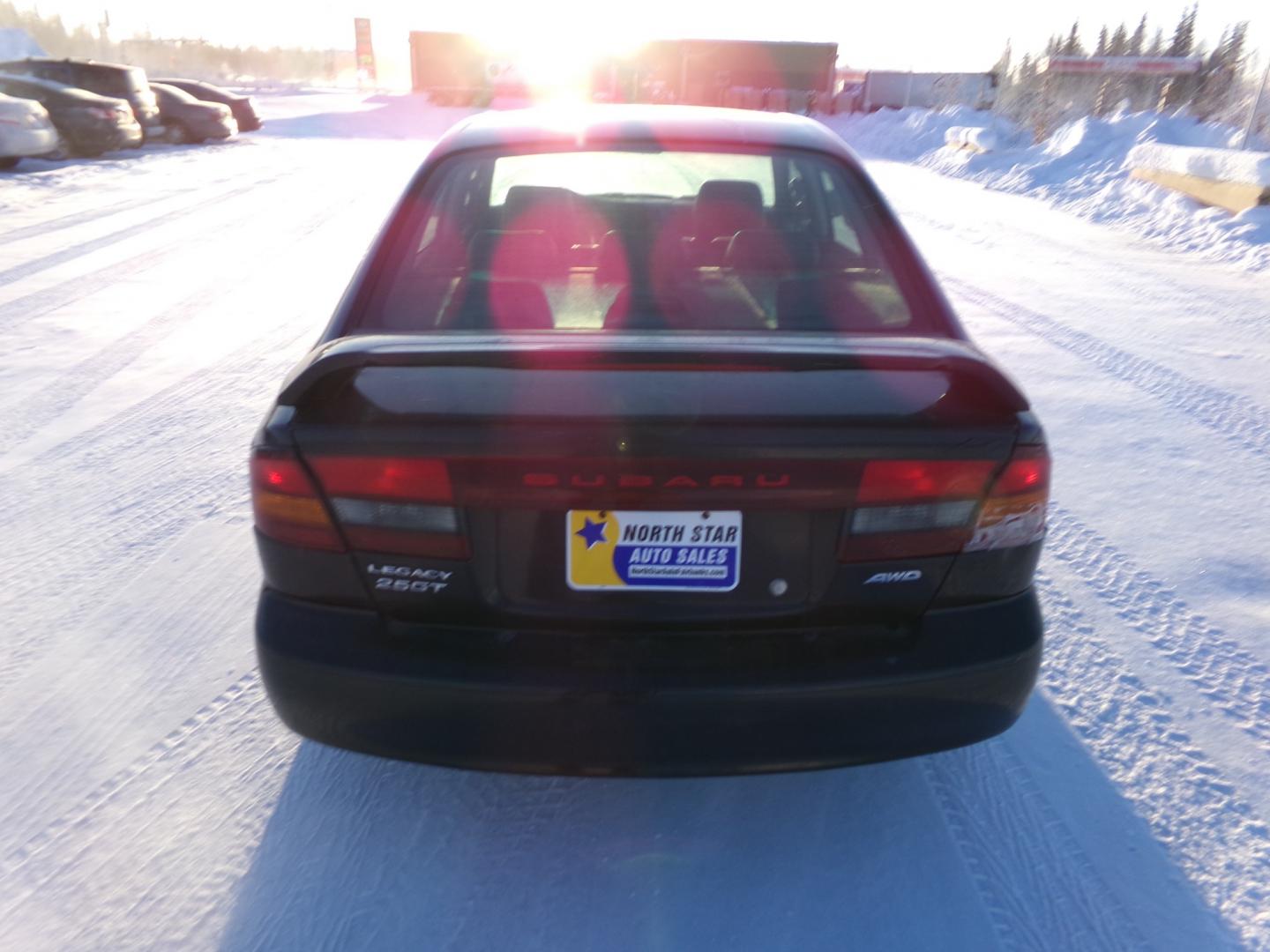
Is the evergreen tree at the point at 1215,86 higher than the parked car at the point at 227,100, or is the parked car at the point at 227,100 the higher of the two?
Result: the evergreen tree at the point at 1215,86

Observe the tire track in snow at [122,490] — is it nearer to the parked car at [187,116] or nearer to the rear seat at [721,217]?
the rear seat at [721,217]

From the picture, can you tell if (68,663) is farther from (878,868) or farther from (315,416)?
(878,868)

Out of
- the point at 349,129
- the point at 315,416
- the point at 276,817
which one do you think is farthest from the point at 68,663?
the point at 349,129

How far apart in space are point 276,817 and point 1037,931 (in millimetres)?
→ 1640

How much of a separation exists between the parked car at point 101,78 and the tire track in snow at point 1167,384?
16.8 meters

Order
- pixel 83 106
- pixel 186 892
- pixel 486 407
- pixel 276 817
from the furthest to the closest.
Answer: pixel 83 106
pixel 276 817
pixel 186 892
pixel 486 407

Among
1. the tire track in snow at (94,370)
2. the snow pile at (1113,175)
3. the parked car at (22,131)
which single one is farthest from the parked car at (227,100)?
the tire track in snow at (94,370)

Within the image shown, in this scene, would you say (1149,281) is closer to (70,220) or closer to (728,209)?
(728,209)

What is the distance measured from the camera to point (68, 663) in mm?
2805

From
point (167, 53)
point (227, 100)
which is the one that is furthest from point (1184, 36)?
point (167, 53)

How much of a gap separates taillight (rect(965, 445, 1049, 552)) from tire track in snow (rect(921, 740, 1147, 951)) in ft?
2.30

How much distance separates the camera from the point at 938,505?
1897mm

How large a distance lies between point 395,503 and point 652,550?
496 mm

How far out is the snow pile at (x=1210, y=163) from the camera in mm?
10094
